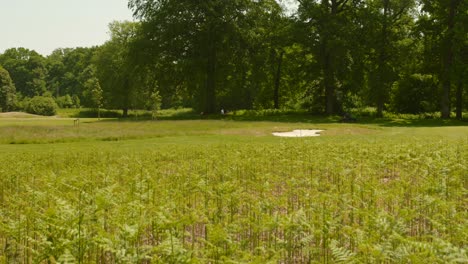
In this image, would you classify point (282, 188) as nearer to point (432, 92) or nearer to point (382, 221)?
point (382, 221)

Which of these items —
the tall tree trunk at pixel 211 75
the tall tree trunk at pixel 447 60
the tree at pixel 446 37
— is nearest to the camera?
the tree at pixel 446 37

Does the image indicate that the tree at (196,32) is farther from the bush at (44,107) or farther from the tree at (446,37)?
the bush at (44,107)

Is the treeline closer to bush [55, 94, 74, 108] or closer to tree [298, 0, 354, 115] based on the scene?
tree [298, 0, 354, 115]

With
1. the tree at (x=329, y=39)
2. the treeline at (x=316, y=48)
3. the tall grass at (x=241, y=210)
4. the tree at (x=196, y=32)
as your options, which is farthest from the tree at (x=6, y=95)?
the tall grass at (x=241, y=210)

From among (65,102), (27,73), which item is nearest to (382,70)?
(65,102)

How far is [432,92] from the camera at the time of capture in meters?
60.1

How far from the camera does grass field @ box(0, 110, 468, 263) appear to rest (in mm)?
5258

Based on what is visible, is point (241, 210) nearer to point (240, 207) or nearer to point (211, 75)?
point (240, 207)

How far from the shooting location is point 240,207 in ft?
30.8

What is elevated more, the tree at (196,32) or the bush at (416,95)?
the tree at (196,32)

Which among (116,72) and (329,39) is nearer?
(329,39)

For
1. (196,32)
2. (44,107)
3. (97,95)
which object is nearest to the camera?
(196,32)

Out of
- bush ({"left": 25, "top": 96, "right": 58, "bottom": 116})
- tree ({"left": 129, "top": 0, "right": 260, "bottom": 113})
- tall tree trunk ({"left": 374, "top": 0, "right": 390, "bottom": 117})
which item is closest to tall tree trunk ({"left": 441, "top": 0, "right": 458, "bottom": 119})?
tall tree trunk ({"left": 374, "top": 0, "right": 390, "bottom": 117})

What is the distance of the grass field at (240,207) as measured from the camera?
526 cm
